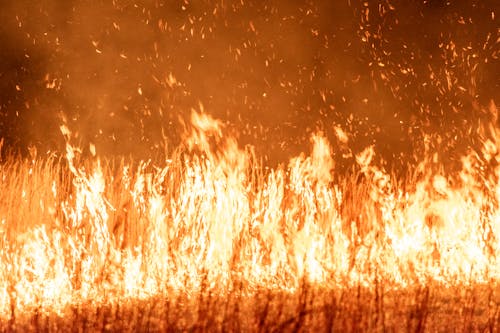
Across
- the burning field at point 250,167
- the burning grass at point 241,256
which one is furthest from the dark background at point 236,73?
the burning grass at point 241,256

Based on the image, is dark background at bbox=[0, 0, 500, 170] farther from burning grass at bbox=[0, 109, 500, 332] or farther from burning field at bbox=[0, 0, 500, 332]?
burning grass at bbox=[0, 109, 500, 332]

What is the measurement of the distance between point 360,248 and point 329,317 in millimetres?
1435

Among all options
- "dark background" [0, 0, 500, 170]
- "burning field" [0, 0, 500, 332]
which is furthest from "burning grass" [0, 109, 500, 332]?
"dark background" [0, 0, 500, 170]

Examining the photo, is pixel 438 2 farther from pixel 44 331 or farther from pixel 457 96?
pixel 44 331

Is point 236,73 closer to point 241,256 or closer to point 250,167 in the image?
point 250,167

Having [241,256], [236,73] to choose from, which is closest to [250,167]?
[236,73]

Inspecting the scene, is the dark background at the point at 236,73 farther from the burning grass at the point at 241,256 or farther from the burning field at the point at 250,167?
the burning grass at the point at 241,256

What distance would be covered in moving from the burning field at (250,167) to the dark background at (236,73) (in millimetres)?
37

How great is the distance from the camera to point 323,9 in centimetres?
1562

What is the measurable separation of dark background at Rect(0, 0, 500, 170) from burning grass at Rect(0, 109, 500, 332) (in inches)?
151

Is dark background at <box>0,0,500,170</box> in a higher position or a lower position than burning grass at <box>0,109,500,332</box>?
higher

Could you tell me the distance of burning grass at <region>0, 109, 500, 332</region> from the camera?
28.8 ft

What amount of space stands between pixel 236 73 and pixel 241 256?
22.2ft

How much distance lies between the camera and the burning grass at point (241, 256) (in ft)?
28.8
